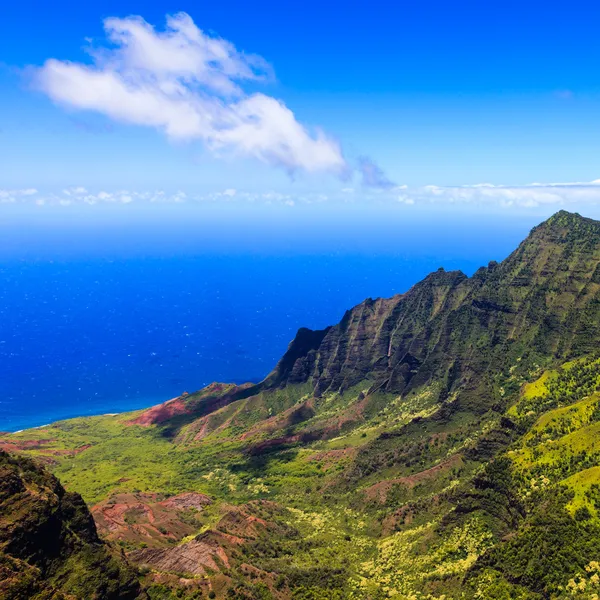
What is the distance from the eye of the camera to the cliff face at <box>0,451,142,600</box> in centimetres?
4928

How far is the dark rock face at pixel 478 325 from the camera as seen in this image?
12950 cm

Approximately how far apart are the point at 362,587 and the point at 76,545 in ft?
145

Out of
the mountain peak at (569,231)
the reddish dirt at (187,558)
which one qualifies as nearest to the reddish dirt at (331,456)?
the reddish dirt at (187,558)

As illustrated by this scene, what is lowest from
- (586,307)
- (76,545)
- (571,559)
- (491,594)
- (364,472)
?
(364,472)

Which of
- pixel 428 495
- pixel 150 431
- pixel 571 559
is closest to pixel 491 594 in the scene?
pixel 571 559

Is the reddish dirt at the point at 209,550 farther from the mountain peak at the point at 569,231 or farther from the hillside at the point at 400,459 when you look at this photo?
the mountain peak at the point at 569,231

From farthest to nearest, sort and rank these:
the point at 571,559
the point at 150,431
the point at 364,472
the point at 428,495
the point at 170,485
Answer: the point at 150,431 → the point at 170,485 → the point at 364,472 → the point at 428,495 → the point at 571,559

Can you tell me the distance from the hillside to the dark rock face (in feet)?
1.70

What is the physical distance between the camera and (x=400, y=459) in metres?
Answer: 118

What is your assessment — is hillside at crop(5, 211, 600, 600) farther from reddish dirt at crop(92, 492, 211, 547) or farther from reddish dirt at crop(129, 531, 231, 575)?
reddish dirt at crop(92, 492, 211, 547)

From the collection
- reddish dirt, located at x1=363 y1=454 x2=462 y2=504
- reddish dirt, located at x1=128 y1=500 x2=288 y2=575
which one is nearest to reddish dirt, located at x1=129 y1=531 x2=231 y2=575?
reddish dirt, located at x1=128 y1=500 x2=288 y2=575

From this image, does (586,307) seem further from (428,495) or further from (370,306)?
(370,306)

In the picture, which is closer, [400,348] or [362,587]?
[362,587]

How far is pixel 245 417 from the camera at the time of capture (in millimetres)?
185125
